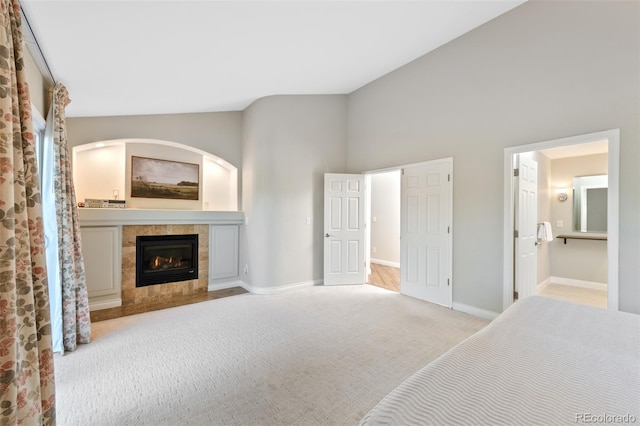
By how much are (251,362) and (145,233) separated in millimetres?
2797

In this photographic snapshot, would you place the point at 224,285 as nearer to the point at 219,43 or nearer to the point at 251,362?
the point at 251,362

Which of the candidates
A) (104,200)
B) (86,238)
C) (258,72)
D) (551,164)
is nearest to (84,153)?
(104,200)

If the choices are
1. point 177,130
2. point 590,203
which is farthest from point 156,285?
point 590,203

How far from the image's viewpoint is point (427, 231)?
3.94m

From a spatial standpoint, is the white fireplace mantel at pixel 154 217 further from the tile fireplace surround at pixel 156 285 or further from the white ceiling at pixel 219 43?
the white ceiling at pixel 219 43

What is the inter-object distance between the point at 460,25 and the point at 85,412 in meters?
5.05

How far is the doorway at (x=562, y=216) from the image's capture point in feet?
7.96

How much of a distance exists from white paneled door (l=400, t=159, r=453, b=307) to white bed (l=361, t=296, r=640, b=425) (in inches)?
89.0

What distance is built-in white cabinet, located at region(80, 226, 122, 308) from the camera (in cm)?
353

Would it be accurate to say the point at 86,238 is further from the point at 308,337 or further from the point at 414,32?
the point at 414,32

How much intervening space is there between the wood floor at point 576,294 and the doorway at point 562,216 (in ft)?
0.22

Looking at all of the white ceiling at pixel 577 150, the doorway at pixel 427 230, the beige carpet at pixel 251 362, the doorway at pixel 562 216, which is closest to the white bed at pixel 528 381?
the beige carpet at pixel 251 362

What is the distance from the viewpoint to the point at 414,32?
3.29 metres

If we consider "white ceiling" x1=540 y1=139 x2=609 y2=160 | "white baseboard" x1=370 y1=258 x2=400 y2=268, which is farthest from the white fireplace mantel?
"white ceiling" x1=540 y1=139 x2=609 y2=160
